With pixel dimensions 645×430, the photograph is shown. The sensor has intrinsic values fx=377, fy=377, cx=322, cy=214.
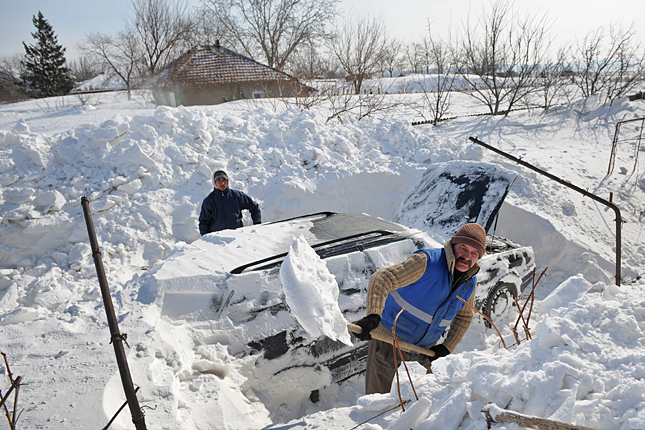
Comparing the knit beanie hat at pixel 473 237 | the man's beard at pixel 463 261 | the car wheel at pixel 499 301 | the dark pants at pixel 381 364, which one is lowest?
the car wheel at pixel 499 301

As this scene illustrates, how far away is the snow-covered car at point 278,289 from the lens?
2.85m

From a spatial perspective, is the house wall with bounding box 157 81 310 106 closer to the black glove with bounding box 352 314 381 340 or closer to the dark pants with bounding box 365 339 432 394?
the dark pants with bounding box 365 339 432 394

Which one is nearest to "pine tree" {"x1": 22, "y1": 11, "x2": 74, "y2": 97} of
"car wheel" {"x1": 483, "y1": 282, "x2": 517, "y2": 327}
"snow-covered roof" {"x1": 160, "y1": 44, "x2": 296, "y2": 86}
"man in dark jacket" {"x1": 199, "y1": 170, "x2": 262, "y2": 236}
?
"snow-covered roof" {"x1": 160, "y1": 44, "x2": 296, "y2": 86}

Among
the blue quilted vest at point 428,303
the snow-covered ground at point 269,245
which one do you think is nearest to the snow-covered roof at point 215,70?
the snow-covered ground at point 269,245

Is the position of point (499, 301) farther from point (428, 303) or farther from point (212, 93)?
point (212, 93)

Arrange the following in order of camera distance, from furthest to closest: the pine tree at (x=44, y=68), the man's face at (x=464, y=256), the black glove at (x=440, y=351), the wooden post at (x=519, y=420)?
1. the pine tree at (x=44, y=68)
2. the black glove at (x=440, y=351)
3. the man's face at (x=464, y=256)
4. the wooden post at (x=519, y=420)

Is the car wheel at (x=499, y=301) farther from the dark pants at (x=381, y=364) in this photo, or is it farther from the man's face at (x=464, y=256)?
the man's face at (x=464, y=256)

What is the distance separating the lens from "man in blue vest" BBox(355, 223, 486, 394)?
2400mm

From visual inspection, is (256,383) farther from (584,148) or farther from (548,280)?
(584,148)

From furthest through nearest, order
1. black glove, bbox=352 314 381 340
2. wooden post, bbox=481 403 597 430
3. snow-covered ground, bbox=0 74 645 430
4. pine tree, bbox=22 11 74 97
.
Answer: pine tree, bbox=22 11 74 97 → black glove, bbox=352 314 381 340 → snow-covered ground, bbox=0 74 645 430 → wooden post, bbox=481 403 597 430

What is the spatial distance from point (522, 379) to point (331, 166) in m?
6.81

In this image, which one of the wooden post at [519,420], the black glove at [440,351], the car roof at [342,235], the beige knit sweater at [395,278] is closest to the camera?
the wooden post at [519,420]

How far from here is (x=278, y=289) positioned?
9.93ft

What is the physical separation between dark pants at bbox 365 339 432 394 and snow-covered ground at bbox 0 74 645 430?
1.28ft
